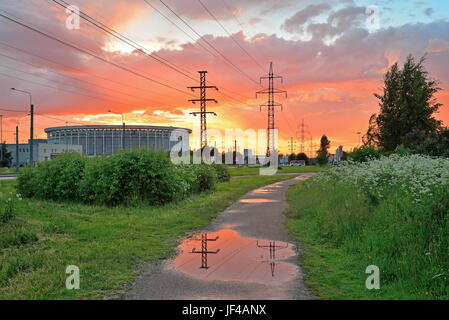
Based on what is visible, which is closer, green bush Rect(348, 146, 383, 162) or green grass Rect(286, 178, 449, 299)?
green grass Rect(286, 178, 449, 299)

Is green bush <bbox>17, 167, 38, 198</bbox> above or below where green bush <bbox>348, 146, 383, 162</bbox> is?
below

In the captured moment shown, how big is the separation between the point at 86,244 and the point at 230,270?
3.87 m

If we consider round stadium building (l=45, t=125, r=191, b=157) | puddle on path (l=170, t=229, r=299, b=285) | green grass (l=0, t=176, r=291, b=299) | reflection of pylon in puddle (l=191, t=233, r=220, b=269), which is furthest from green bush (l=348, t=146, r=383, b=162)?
round stadium building (l=45, t=125, r=191, b=157)

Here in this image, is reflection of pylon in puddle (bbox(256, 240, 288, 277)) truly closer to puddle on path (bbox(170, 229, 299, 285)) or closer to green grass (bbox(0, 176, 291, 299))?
puddle on path (bbox(170, 229, 299, 285))

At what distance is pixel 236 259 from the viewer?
7582mm

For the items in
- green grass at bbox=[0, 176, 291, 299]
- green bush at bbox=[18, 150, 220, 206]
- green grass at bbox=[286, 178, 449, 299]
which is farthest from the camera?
green bush at bbox=[18, 150, 220, 206]

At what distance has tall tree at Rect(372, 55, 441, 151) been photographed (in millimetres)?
29578

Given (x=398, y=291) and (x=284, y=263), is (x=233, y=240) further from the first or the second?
(x=398, y=291)

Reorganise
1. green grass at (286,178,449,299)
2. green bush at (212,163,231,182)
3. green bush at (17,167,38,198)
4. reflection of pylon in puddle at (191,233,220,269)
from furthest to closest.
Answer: green bush at (212,163,231,182) → green bush at (17,167,38,198) → reflection of pylon in puddle at (191,233,220,269) → green grass at (286,178,449,299)

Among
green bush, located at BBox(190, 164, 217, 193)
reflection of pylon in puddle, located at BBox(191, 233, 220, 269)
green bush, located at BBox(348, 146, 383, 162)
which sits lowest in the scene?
reflection of pylon in puddle, located at BBox(191, 233, 220, 269)

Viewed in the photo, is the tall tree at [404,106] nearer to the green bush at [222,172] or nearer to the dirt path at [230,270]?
the green bush at [222,172]

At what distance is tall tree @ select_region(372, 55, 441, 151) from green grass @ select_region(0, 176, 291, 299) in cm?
2156

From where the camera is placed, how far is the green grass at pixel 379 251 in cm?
556
